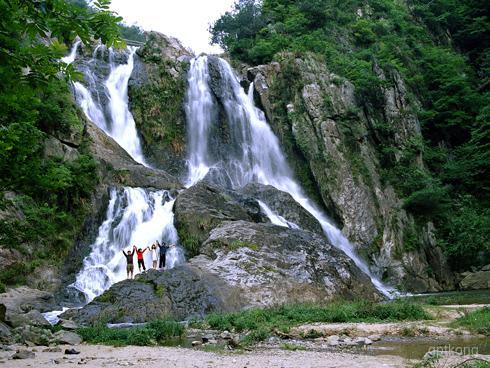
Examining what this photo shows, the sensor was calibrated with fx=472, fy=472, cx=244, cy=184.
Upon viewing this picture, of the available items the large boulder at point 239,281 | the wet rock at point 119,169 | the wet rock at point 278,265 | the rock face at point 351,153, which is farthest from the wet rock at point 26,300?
the rock face at point 351,153

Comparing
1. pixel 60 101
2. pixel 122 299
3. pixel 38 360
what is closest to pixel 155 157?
pixel 60 101

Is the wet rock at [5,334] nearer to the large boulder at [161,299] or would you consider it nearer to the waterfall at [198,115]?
the large boulder at [161,299]

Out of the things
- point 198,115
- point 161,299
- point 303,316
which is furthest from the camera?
point 198,115

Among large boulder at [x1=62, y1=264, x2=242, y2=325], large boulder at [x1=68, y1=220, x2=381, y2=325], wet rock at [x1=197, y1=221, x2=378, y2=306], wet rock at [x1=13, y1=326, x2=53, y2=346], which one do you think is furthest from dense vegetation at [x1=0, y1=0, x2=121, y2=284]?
wet rock at [x1=197, y1=221, x2=378, y2=306]

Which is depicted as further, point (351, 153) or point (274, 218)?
point (351, 153)

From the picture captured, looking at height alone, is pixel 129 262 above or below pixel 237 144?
below

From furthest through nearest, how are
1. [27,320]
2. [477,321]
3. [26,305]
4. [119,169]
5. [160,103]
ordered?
[160,103] < [119,169] < [26,305] < [27,320] < [477,321]

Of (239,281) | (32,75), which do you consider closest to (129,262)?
(239,281)

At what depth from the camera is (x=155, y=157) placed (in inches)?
1156

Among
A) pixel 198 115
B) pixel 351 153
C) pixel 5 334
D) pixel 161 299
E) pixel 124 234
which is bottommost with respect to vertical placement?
pixel 5 334

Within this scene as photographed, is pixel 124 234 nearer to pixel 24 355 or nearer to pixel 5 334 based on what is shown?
pixel 5 334

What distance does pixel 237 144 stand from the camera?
101 feet

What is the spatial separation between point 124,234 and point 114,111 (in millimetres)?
12109

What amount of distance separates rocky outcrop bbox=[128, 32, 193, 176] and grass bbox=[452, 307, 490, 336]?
19940 mm
